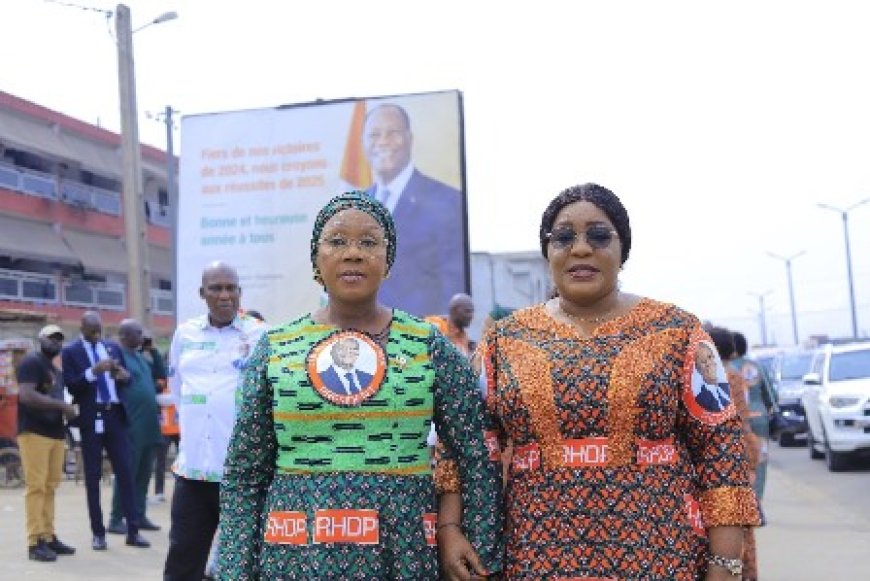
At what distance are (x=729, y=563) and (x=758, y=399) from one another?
6750 mm

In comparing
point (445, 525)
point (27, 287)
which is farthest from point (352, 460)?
point (27, 287)

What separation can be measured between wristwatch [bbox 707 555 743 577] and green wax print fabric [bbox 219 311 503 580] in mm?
575

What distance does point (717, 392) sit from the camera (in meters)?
3.16

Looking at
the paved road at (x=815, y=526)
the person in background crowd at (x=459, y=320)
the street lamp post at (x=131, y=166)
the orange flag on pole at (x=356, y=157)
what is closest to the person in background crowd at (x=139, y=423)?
the person in background crowd at (x=459, y=320)

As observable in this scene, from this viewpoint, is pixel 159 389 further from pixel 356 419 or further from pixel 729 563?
pixel 729 563

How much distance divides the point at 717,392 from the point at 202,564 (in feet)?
10.1

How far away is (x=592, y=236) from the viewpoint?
126 inches

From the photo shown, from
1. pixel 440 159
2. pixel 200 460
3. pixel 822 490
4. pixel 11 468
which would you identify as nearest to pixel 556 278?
pixel 200 460

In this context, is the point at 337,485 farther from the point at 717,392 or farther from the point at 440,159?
the point at 440,159

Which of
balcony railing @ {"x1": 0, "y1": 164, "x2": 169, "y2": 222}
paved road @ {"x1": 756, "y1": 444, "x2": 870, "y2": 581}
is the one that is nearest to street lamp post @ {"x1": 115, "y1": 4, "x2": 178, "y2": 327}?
paved road @ {"x1": 756, "y1": 444, "x2": 870, "y2": 581}

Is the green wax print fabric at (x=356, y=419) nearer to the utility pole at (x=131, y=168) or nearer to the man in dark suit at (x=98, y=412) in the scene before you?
the man in dark suit at (x=98, y=412)

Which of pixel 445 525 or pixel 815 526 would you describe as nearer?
pixel 445 525

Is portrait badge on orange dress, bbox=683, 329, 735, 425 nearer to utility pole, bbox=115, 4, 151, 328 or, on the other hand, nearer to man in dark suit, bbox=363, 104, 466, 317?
man in dark suit, bbox=363, 104, 466, 317

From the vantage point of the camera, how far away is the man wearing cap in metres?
8.98
